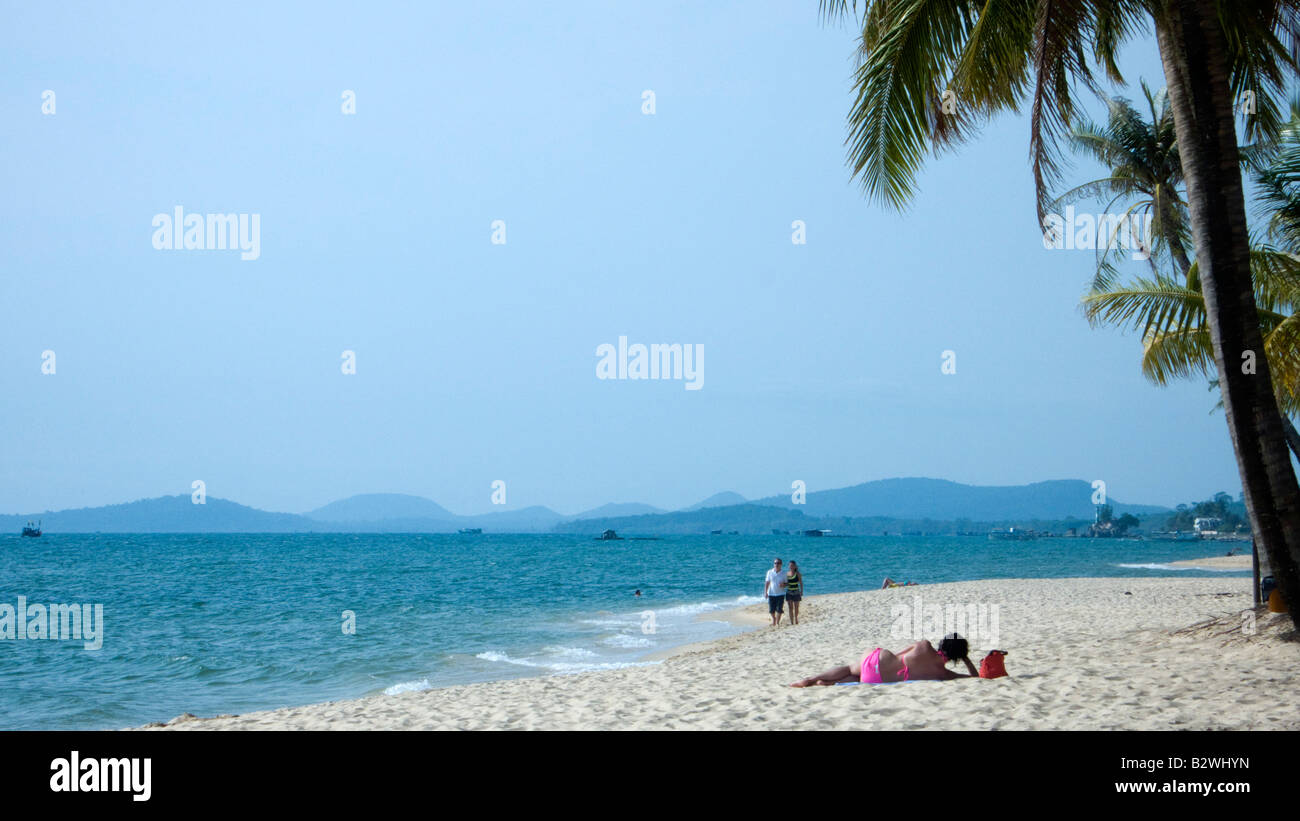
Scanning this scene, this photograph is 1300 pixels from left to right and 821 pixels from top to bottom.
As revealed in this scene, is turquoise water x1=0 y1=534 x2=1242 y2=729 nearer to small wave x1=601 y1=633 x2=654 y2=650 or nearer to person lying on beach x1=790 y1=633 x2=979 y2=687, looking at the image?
small wave x1=601 y1=633 x2=654 y2=650

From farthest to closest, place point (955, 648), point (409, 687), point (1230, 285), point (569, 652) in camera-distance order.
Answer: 1. point (569, 652)
2. point (409, 687)
3. point (955, 648)
4. point (1230, 285)

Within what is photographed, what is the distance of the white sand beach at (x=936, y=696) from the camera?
7000 millimetres

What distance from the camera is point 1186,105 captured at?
29.5ft

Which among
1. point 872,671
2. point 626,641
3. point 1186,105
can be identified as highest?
point 1186,105

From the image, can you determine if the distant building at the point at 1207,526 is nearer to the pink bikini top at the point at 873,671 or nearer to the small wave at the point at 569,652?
the small wave at the point at 569,652

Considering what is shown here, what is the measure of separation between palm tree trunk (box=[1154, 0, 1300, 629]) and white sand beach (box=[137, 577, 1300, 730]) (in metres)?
1.18

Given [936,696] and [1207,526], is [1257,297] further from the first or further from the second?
[1207,526]

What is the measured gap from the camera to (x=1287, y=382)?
12164mm

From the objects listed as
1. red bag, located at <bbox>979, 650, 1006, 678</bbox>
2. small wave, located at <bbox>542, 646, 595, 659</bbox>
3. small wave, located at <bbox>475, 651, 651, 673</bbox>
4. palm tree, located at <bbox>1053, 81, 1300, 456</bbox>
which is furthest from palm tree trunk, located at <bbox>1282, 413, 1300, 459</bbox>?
small wave, located at <bbox>542, 646, 595, 659</bbox>

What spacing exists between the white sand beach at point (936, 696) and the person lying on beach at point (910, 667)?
223mm

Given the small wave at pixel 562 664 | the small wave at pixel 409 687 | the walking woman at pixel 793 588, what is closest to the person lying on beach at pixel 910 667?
the small wave at pixel 562 664

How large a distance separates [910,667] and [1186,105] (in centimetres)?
622

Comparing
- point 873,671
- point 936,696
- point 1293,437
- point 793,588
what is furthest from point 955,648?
point 793,588
